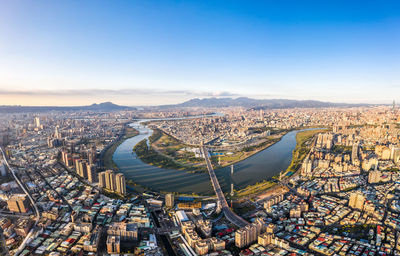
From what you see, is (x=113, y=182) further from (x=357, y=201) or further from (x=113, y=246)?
(x=357, y=201)

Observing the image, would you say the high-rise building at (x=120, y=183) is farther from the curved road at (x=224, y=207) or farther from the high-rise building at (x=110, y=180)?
the curved road at (x=224, y=207)

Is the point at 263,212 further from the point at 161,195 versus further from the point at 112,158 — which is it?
the point at 112,158

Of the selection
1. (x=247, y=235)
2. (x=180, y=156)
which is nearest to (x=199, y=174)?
(x=180, y=156)

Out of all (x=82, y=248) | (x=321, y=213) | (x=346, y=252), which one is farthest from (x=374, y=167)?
(x=82, y=248)

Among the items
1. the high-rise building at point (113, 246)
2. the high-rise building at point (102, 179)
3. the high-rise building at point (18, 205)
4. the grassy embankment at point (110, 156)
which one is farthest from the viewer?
the grassy embankment at point (110, 156)

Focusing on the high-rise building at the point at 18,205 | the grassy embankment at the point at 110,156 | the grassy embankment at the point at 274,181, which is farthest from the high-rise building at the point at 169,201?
the grassy embankment at the point at 110,156

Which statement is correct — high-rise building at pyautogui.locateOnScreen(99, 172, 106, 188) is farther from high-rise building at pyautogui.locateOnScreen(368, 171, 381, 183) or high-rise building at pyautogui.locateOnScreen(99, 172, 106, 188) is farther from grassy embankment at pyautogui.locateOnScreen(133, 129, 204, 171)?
high-rise building at pyautogui.locateOnScreen(368, 171, 381, 183)

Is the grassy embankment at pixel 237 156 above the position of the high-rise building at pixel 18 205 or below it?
above
